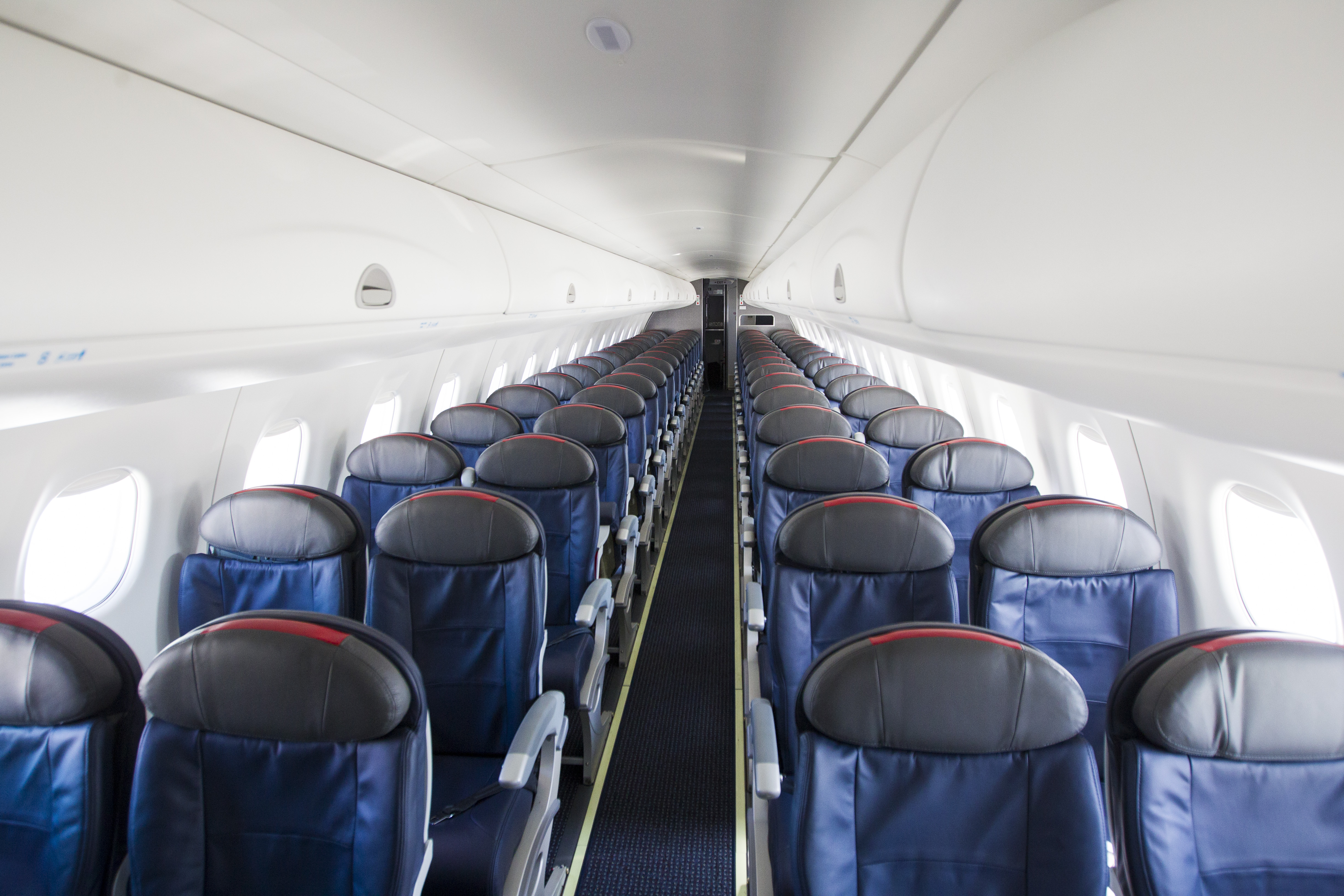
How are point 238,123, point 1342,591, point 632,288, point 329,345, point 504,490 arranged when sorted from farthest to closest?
1. point 632,288
2. point 504,490
3. point 329,345
4. point 1342,591
5. point 238,123

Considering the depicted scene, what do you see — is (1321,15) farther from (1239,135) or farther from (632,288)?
(632,288)

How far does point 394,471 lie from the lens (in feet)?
14.1

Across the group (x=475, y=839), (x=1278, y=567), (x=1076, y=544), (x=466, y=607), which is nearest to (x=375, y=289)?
(x=466, y=607)

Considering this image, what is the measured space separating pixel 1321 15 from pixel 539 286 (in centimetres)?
509

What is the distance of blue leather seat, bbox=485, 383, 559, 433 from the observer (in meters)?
7.09

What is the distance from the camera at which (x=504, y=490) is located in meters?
3.96

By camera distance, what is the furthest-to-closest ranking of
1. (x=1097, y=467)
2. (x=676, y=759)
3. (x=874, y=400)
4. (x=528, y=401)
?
(x=528, y=401) < (x=874, y=400) < (x=1097, y=467) < (x=676, y=759)

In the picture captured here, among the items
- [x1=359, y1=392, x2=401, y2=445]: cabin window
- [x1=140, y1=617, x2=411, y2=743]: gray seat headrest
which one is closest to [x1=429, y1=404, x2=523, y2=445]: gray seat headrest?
[x1=359, y1=392, x2=401, y2=445]: cabin window

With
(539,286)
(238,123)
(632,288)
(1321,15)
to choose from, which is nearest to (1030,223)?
(1321,15)

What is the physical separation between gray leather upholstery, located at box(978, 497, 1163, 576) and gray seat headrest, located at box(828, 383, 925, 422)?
3.78 metres

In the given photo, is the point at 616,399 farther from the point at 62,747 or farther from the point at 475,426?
the point at 62,747

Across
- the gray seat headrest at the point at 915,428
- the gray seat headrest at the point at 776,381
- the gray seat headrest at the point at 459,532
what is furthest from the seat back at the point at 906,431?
the gray seat headrest at the point at 459,532

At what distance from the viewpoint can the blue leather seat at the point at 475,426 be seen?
559 centimetres

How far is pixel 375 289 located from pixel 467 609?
1518mm
